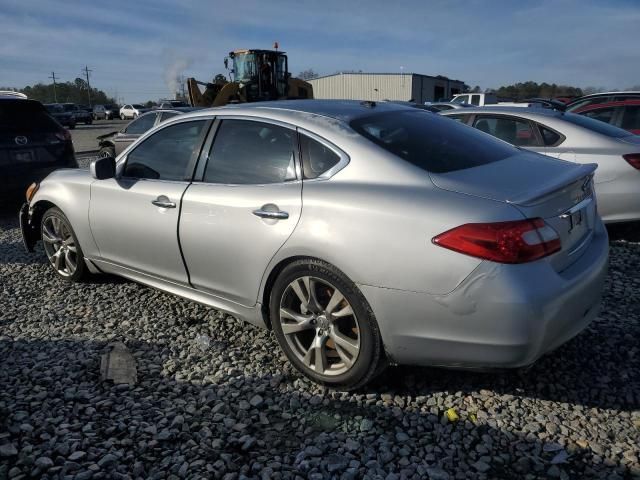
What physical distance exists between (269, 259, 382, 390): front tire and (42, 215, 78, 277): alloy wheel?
8.14 feet

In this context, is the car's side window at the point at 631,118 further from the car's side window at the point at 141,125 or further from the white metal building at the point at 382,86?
the white metal building at the point at 382,86

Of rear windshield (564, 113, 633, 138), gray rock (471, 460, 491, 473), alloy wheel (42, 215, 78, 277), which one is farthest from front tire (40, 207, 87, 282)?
rear windshield (564, 113, 633, 138)

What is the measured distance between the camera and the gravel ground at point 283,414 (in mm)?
2369

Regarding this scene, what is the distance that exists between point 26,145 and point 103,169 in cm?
407

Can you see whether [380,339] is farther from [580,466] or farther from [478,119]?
[478,119]

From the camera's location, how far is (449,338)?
2.45 m

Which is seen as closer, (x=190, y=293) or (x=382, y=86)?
(x=190, y=293)

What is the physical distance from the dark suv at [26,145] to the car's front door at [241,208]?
4.94 meters

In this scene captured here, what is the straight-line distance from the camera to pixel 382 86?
44844mm

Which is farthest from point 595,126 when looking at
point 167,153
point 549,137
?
point 167,153

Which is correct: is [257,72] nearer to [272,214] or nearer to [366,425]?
[272,214]

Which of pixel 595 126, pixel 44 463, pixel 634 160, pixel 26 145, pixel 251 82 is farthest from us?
pixel 251 82

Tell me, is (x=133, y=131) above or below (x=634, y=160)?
below

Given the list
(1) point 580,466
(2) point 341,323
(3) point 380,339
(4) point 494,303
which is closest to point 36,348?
(2) point 341,323
